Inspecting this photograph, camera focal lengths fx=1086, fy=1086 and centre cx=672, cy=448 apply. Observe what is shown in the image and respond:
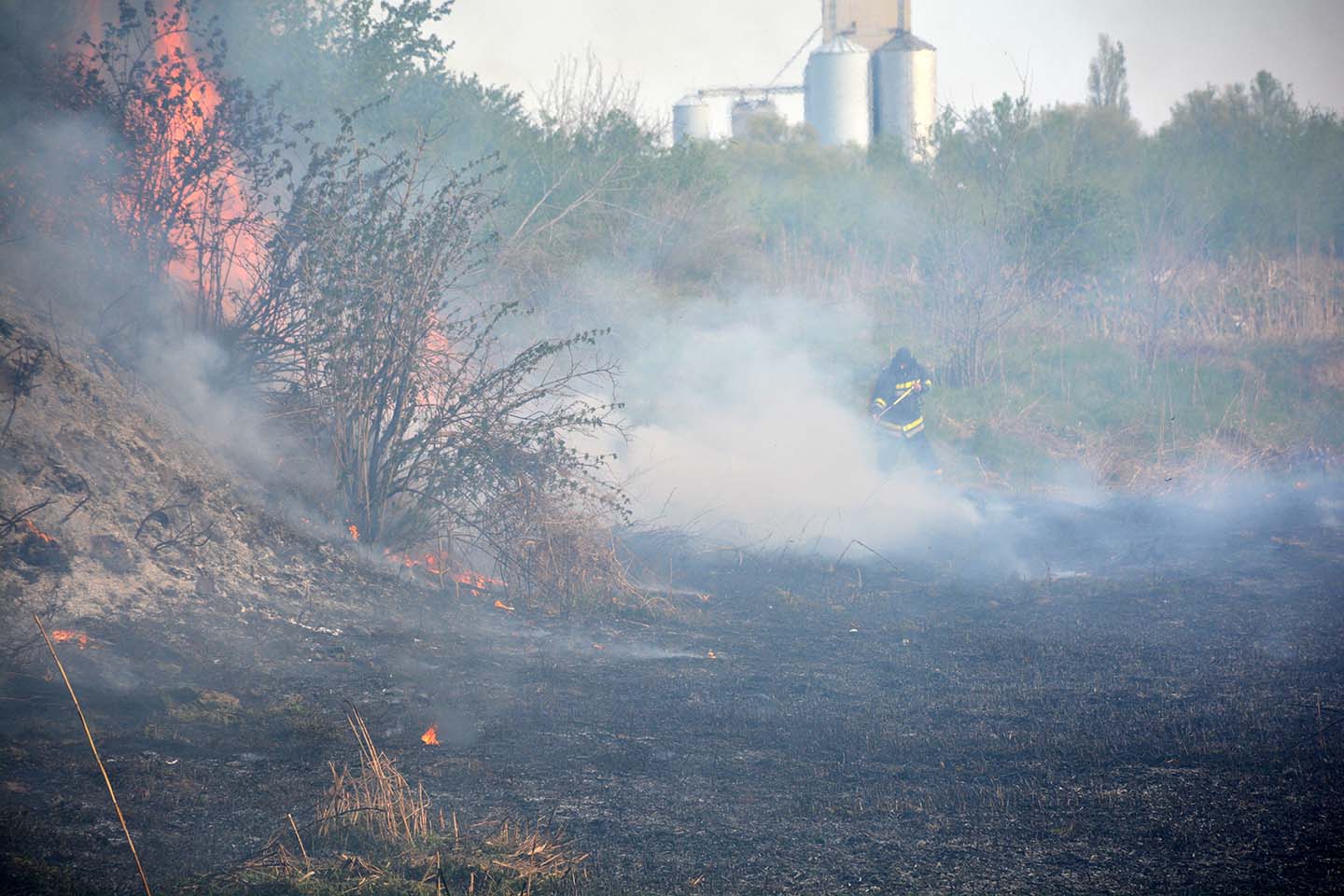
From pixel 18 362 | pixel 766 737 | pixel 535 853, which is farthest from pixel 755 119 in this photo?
pixel 535 853

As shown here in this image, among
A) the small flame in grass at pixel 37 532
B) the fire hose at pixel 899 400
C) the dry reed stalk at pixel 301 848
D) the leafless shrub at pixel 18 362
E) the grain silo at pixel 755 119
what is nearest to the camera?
the dry reed stalk at pixel 301 848

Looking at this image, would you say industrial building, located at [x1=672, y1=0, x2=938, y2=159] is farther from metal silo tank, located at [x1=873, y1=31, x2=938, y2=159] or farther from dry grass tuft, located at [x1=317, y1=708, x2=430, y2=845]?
dry grass tuft, located at [x1=317, y1=708, x2=430, y2=845]

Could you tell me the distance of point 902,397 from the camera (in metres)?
13.1

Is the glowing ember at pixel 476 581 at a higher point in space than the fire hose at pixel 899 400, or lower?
lower

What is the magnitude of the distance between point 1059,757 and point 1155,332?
1505 cm

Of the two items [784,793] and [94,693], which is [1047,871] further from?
[94,693]

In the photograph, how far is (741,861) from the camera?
4.23 m

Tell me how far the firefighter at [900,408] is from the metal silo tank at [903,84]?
24.7m

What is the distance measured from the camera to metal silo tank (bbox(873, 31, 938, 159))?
36062 mm

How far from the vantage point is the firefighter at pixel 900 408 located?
43.1 ft

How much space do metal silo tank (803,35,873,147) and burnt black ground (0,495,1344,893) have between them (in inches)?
1197

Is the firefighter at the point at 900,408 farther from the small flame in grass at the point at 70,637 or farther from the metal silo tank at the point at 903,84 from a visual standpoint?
the metal silo tank at the point at 903,84

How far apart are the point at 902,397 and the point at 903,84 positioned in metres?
26.2

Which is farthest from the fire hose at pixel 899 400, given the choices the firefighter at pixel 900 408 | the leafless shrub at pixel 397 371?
the leafless shrub at pixel 397 371
